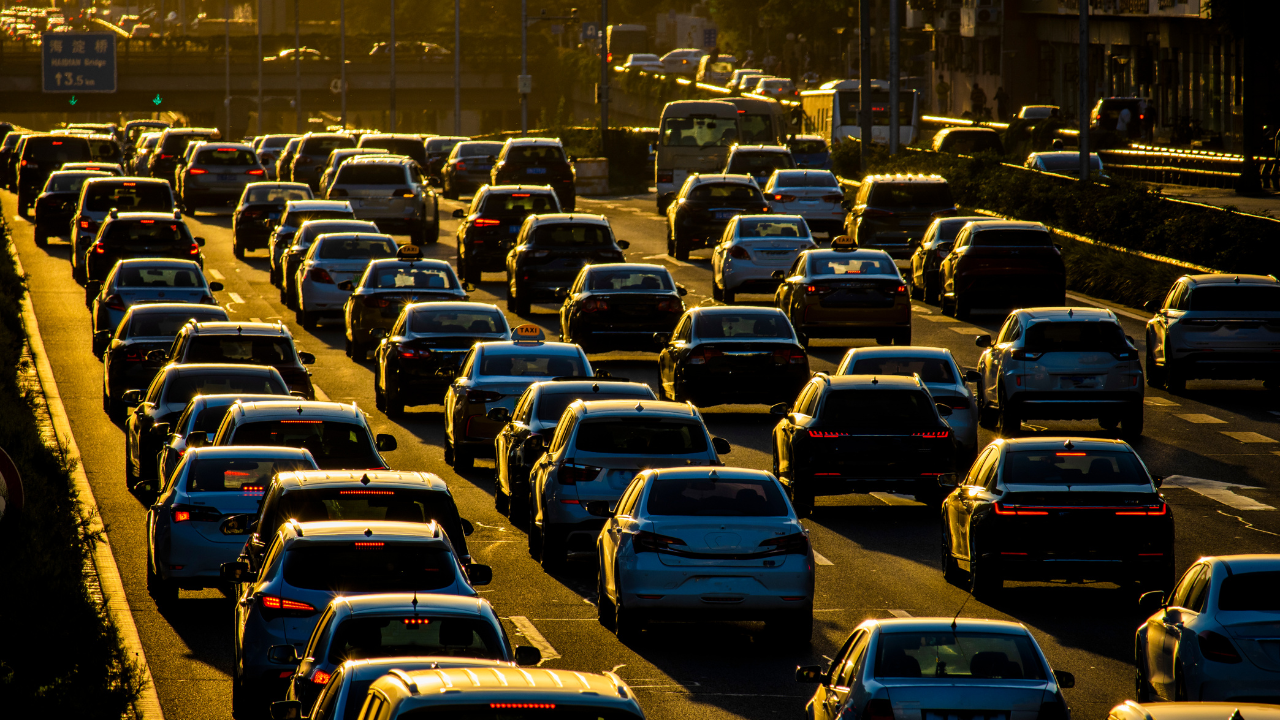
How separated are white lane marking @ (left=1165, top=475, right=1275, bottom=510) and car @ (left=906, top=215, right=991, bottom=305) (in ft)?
52.3

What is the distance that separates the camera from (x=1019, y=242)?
3697 centimetres

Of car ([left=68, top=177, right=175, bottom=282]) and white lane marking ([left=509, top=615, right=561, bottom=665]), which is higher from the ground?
car ([left=68, top=177, right=175, bottom=282])

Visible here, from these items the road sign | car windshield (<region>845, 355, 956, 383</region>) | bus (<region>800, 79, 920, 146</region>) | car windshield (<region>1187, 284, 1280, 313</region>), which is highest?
the road sign

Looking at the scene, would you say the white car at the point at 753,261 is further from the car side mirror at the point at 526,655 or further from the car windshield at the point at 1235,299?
the car side mirror at the point at 526,655

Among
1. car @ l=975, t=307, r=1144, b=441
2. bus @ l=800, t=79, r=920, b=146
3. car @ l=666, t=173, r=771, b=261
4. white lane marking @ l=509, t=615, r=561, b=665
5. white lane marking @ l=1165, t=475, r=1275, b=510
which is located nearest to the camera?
white lane marking @ l=509, t=615, r=561, b=665

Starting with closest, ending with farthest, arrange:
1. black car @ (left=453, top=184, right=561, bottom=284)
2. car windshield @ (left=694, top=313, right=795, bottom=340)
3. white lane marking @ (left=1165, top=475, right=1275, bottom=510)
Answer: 1. white lane marking @ (left=1165, top=475, right=1275, bottom=510)
2. car windshield @ (left=694, top=313, right=795, bottom=340)
3. black car @ (left=453, top=184, right=561, bottom=284)

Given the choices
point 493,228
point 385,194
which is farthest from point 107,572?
point 385,194

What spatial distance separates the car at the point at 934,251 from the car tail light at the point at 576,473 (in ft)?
72.8

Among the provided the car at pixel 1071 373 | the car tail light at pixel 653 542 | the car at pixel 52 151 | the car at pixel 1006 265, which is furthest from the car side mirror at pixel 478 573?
the car at pixel 52 151

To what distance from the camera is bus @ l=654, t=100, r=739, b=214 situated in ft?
208

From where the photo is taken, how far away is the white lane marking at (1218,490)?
896 inches

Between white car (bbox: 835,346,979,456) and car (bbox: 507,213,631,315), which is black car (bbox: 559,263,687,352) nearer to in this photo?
car (bbox: 507,213,631,315)

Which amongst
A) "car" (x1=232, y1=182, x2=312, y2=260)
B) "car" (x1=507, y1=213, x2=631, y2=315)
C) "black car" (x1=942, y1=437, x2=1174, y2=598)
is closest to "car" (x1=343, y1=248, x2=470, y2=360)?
"car" (x1=507, y1=213, x2=631, y2=315)

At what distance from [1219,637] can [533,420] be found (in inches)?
388
